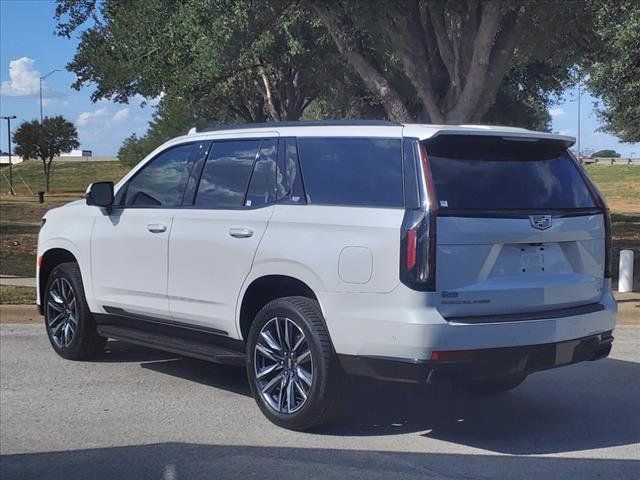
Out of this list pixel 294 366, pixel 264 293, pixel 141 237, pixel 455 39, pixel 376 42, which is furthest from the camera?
pixel 376 42

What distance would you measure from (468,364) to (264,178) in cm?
205

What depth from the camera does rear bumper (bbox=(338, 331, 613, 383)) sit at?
511cm

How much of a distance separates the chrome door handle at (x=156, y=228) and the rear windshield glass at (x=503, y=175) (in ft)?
7.82

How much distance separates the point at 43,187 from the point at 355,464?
203ft

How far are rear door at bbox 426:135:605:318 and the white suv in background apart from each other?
0.04 ft

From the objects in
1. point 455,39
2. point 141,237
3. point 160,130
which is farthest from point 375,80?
point 160,130

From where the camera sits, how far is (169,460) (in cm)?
529

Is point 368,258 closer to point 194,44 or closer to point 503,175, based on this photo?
point 503,175

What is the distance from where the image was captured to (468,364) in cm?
515

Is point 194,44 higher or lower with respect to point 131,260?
higher

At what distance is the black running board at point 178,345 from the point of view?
20.7 ft

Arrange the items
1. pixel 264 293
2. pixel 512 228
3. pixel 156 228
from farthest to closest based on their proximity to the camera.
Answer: pixel 156 228 < pixel 264 293 < pixel 512 228

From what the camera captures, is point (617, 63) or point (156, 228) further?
point (617, 63)

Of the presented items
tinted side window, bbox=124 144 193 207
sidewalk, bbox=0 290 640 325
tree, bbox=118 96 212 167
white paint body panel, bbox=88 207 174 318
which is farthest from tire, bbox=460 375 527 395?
tree, bbox=118 96 212 167
